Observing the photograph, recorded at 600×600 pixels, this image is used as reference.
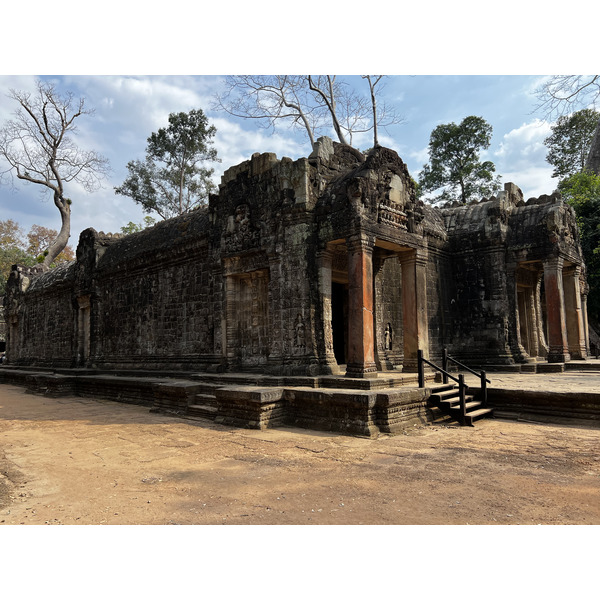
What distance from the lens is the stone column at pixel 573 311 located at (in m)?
13.0

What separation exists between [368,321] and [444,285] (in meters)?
5.55

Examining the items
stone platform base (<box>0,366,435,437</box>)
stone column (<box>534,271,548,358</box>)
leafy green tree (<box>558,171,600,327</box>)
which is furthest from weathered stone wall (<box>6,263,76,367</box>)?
leafy green tree (<box>558,171,600,327</box>)

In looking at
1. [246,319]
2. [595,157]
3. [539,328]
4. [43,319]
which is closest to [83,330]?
[43,319]

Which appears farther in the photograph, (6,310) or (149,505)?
(6,310)

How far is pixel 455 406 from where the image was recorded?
734 cm

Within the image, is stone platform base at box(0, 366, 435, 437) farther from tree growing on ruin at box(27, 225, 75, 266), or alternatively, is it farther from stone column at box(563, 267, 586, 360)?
tree growing on ruin at box(27, 225, 75, 266)

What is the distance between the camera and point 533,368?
11336 mm

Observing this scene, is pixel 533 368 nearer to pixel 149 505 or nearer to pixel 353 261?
pixel 353 261

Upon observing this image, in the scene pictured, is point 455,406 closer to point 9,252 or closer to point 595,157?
point 595,157

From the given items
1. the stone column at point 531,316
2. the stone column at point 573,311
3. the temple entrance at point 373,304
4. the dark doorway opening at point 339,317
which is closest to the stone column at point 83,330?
the dark doorway opening at point 339,317

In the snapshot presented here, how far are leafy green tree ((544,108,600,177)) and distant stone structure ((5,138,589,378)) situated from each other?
1591 cm

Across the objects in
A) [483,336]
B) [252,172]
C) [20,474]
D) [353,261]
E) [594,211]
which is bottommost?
[20,474]

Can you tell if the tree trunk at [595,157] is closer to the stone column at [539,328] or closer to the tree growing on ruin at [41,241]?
the stone column at [539,328]

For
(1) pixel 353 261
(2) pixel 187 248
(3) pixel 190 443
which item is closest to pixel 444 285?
(1) pixel 353 261
